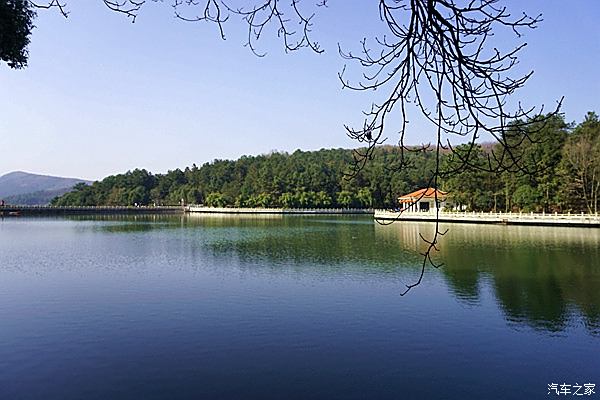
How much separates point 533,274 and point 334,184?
53762mm

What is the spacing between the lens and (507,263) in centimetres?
1628

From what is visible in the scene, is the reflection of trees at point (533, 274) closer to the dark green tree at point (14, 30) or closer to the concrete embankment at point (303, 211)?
the dark green tree at point (14, 30)

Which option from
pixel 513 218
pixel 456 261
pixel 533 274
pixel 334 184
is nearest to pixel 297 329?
pixel 533 274

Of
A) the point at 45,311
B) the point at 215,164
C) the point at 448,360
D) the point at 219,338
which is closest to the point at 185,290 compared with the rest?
the point at 45,311

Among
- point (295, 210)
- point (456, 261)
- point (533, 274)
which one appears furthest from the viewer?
point (295, 210)

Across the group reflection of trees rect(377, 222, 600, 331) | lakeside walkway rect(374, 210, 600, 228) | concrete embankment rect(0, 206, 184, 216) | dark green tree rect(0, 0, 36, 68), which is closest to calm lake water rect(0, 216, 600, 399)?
reflection of trees rect(377, 222, 600, 331)

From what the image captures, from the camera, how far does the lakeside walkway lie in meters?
31.0

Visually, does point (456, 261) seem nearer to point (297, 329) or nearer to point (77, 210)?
point (297, 329)

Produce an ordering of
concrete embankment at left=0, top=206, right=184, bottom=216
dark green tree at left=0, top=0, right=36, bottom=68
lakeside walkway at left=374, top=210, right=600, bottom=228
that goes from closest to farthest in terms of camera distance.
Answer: dark green tree at left=0, top=0, right=36, bottom=68 < lakeside walkway at left=374, top=210, right=600, bottom=228 < concrete embankment at left=0, top=206, right=184, bottom=216

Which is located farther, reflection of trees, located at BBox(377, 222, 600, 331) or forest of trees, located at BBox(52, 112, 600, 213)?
forest of trees, located at BBox(52, 112, 600, 213)

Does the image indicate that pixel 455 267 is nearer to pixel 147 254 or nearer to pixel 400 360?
pixel 400 360

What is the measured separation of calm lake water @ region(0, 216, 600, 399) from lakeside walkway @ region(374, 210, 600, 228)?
1504 centimetres

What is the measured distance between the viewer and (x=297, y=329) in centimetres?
845

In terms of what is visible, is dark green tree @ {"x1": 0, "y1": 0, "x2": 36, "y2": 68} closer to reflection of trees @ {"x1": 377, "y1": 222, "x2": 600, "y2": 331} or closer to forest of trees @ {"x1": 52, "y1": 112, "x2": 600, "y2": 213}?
reflection of trees @ {"x1": 377, "y1": 222, "x2": 600, "y2": 331}
